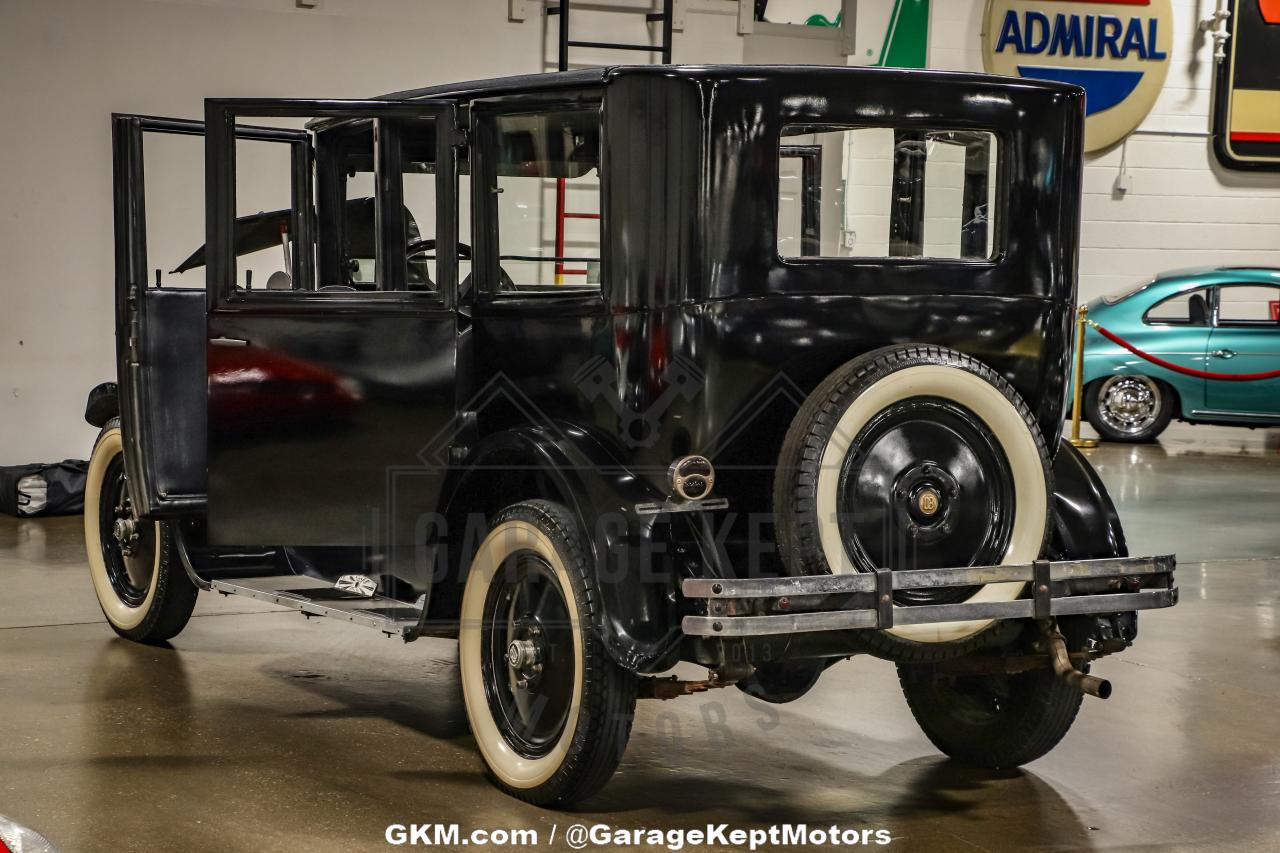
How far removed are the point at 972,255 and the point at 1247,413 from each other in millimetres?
9863

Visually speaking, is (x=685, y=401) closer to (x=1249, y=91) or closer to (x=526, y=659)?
(x=526, y=659)

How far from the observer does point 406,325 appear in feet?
14.8

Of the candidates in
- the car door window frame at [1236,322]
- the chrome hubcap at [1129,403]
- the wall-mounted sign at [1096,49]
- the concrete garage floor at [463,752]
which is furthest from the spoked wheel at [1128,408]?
the concrete garage floor at [463,752]

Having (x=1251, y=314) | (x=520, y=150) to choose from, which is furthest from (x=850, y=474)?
(x=1251, y=314)

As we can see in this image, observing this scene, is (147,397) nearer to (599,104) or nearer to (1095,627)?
(599,104)

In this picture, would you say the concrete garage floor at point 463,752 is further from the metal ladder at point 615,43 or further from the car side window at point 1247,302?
the car side window at point 1247,302

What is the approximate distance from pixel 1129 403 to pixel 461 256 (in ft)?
33.3

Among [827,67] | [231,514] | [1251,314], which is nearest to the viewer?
[827,67]

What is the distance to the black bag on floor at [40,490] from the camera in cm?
925

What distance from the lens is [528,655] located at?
4078 mm

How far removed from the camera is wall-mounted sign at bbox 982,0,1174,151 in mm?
15008

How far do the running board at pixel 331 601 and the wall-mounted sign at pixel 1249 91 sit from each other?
13.2m

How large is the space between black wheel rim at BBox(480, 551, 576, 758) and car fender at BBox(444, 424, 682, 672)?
0.20 meters

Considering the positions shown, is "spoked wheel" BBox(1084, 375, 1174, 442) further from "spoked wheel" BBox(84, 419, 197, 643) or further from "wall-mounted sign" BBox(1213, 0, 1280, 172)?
"spoked wheel" BBox(84, 419, 197, 643)
